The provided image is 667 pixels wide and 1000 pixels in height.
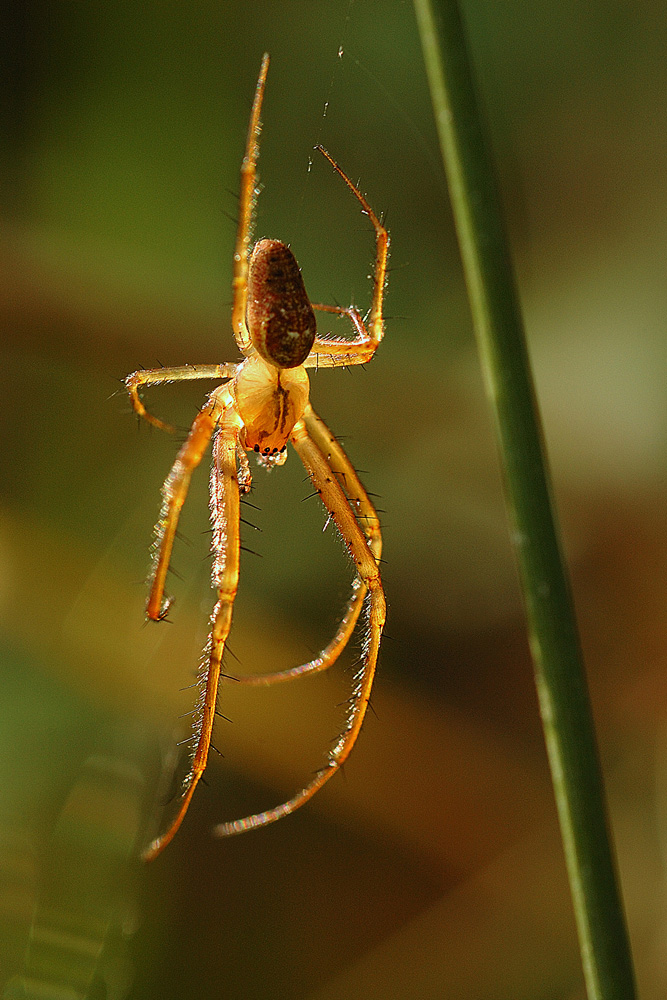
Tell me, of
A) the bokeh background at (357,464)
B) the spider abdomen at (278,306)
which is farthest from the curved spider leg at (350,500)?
the bokeh background at (357,464)

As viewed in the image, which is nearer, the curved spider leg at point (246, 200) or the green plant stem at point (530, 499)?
the green plant stem at point (530, 499)

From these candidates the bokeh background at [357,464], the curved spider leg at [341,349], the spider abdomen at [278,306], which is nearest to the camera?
the spider abdomen at [278,306]

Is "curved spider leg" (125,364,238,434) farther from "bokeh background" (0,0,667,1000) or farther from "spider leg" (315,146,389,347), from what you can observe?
"bokeh background" (0,0,667,1000)

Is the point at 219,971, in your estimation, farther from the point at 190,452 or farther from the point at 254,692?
the point at 190,452

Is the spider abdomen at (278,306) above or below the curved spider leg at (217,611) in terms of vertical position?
above

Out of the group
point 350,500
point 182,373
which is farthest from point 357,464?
point 182,373

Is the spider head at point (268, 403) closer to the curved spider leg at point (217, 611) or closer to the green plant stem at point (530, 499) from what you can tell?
the curved spider leg at point (217, 611)
